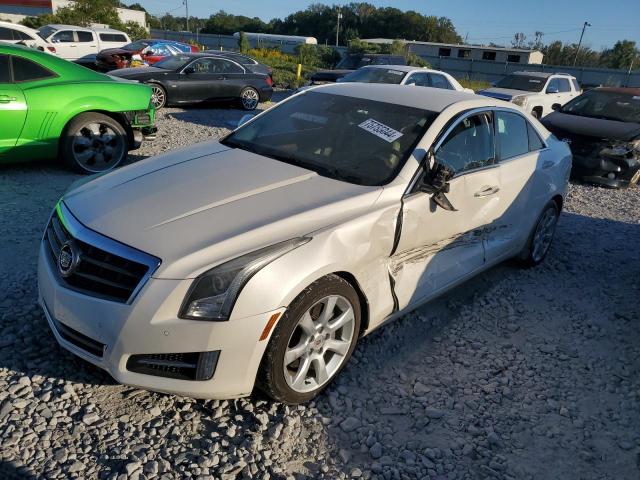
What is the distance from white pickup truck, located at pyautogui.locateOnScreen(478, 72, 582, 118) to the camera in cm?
1366

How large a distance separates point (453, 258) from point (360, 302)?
3.29 ft

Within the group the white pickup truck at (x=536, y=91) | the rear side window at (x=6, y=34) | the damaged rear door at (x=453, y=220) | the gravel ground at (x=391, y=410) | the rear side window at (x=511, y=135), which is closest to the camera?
the gravel ground at (x=391, y=410)

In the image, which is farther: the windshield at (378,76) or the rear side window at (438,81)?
the rear side window at (438,81)

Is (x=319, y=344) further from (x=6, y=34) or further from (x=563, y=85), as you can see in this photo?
(x=6, y=34)

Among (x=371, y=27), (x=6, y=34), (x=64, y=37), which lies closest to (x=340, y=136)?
(x=6, y=34)

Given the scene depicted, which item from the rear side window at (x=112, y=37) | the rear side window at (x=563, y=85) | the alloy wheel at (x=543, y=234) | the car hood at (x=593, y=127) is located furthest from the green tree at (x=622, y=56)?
the alloy wheel at (x=543, y=234)

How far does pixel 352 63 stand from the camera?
16016 mm

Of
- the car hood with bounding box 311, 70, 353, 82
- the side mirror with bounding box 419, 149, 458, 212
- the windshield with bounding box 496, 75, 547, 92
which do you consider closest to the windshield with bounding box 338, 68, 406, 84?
the car hood with bounding box 311, 70, 353, 82

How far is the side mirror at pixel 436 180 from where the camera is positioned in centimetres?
331

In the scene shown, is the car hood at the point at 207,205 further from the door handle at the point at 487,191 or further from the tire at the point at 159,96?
the tire at the point at 159,96

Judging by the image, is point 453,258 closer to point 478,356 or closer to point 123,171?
point 478,356

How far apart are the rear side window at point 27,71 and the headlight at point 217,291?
492 centimetres

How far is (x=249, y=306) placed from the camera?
8.08ft

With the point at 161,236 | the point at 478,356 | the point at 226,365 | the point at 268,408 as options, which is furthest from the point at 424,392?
the point at 161,236
